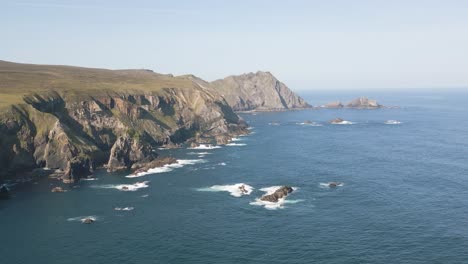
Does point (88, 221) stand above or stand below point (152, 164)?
below

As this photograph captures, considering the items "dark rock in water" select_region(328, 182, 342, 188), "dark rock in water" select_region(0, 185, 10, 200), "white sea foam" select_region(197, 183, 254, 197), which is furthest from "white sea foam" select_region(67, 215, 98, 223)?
"dark rock in water" select_region(328, 182, 342, 188)

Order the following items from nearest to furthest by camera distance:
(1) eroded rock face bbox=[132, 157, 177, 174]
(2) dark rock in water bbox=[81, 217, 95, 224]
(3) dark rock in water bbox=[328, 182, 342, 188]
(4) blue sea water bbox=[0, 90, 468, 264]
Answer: (4) blue sea water bbox=[0, 90, 468, 264], (2) dark rock in water bbox=[81, 217, 95, 224], (3) dark rock in water bbox=[328, 182, 342, 188], (1) eroded rock face bbox=[132, 157, 177, 174]

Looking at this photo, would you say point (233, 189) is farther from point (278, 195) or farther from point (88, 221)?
point (88, 221)

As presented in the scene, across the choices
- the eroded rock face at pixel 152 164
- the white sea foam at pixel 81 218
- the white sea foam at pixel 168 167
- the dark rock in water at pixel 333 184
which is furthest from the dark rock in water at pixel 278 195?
the eroded rock face at pixel 152 164

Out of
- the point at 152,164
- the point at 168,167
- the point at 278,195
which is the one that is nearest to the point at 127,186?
the point at 152,164

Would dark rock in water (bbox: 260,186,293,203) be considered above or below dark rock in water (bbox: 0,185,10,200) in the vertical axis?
below

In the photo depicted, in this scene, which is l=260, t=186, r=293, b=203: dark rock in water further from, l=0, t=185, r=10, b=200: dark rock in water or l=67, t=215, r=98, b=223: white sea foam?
l=0, t=185, r=10, b=200: dark rock in water

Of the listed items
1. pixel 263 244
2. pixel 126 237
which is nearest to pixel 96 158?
pixel 126 237

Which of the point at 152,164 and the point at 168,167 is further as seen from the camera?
the point at 168,167

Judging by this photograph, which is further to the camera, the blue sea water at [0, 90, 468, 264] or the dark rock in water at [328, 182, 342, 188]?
the dark rock in water at [328, 182, 342, 188]
